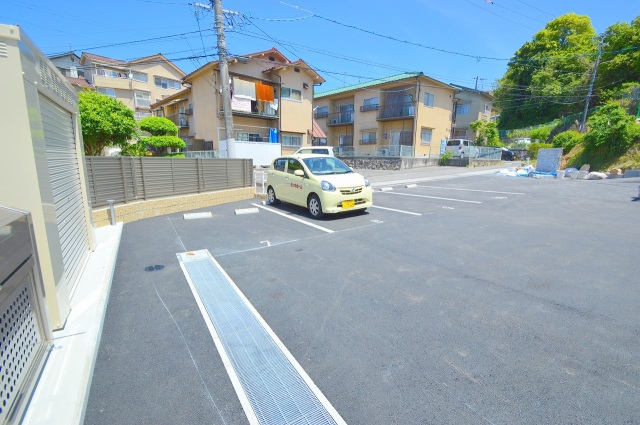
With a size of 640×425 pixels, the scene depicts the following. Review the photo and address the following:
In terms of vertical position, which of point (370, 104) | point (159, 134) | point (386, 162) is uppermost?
point (370, 104)

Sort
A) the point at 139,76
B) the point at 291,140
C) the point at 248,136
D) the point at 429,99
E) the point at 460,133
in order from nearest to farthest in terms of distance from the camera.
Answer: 1. the point at 248,136
2. the point at 291,140
3. the point at 429,99
4. the point at 139,76
5. the point at 460,133

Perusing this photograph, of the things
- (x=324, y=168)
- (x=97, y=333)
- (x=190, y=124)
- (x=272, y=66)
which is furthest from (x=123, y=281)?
(x=190, y=124)

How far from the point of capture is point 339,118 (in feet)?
99.1

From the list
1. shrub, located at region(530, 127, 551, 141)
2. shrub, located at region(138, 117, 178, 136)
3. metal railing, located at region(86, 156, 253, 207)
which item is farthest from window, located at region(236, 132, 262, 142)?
shrub, located at region(530, 127, 551, 141)

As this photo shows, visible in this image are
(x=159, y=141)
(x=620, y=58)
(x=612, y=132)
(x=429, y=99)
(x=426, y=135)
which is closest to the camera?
(x=612, y=132)

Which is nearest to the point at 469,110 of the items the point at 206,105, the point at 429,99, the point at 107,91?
the point at 429,99

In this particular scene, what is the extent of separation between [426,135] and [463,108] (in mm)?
11612

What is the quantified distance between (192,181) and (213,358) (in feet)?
22.7

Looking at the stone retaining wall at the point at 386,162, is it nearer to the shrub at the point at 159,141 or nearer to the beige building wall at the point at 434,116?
the beige building wall at the point at 434,116

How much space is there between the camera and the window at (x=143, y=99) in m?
31.4

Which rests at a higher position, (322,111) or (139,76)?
(139,76)

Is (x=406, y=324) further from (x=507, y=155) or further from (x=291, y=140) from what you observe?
(x=507, y=155)

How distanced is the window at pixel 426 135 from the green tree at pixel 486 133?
6.05 m

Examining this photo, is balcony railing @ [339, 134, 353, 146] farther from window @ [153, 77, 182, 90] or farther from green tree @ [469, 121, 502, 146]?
window @ [153, 77, 182, 90]
